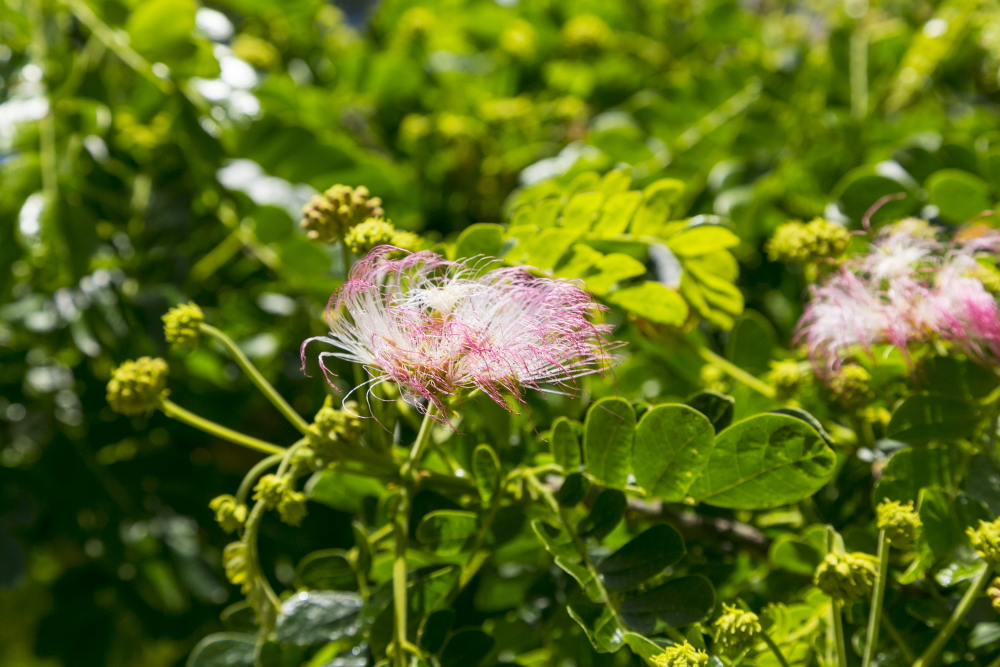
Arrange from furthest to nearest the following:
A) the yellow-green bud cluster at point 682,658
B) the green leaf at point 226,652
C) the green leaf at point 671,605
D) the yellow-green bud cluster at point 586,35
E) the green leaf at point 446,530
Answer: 1. the yellow-green bud cluster at point 586,35
2. the green leaf at point 226,652
3. the green leaf at point 446,530
4. the green leaf at point 671,605
5. the yellow-green bud cluster at point 682,658

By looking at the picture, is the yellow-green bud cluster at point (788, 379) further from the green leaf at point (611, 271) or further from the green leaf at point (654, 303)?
the green leaf at point (611, 271)

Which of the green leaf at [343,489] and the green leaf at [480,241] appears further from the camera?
the green leaf at [343,489]

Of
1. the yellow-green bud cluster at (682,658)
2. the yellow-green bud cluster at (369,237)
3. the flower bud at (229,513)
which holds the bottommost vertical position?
the yellow-green bud cluster at (682,658)

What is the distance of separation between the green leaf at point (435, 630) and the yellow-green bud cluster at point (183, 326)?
1.94ft

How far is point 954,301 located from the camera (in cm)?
121

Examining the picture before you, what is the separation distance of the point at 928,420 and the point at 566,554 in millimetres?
600

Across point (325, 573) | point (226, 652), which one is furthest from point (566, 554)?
point (226, 652)

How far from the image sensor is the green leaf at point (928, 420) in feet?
3.75

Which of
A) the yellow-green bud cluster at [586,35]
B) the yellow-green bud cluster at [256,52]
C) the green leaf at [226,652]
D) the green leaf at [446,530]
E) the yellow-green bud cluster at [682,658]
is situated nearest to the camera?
the yellow-green bud cluster at [682,658]

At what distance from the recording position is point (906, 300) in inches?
48.6

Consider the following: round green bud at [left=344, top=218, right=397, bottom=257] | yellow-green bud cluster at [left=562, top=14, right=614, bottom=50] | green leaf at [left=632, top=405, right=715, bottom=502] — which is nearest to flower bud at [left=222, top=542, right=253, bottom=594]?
round green bud at [left=344, top=218, right=397, bottom=257]

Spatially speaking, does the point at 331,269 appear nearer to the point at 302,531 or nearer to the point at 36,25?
the point at 302,531

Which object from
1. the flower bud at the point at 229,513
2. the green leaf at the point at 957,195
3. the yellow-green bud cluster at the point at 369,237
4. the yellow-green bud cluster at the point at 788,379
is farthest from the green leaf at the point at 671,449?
the green leaf at the point at 957,195

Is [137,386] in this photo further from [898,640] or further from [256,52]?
[256,52]
